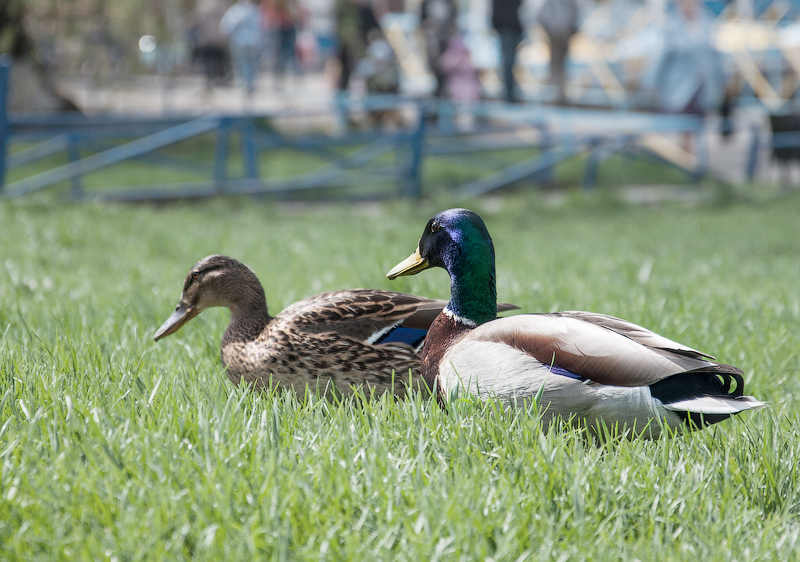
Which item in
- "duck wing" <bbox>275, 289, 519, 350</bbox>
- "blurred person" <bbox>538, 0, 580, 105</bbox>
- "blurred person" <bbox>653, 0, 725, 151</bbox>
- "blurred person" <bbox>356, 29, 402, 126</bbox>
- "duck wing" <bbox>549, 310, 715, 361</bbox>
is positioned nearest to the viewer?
"duck wing" <bbox>549, 310, 715, 361</bbox>

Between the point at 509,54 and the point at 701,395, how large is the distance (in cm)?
1451

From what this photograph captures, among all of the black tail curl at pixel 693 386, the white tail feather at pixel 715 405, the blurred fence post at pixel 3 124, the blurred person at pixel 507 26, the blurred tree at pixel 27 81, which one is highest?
the blurred person at pixel 507 26

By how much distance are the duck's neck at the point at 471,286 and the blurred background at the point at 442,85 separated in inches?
314

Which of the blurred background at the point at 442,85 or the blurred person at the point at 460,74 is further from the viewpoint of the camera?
the blurred person at the point at 460,74

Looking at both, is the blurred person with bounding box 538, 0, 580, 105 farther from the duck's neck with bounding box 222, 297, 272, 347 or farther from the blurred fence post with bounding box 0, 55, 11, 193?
the duck's neck with bounding box 222, 297, 272, 347

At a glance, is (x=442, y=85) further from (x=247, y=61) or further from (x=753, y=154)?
(x=753, y=154)

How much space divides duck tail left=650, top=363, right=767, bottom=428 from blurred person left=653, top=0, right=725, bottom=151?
11.8 metres

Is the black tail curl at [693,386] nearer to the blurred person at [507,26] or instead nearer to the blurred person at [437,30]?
the blurred person at [507,26]

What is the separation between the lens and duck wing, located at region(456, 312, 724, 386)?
2.28 meters

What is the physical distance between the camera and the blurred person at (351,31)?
51.1ft

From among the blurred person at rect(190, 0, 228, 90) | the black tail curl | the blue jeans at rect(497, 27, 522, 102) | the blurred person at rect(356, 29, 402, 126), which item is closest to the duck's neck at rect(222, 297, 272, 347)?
the black tail curl

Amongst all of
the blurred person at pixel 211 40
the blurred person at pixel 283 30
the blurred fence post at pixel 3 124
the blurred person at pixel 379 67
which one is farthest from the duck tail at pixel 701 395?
the blurred person at pixel 283 30

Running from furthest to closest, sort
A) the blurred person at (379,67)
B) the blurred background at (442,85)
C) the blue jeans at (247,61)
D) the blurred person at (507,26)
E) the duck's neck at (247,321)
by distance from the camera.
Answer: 1. the blue jeans at (247,61)
2. the blurred person at (379,67)
3. the blurred person at (507,26)
4. the blurred background at (442,85)
5. the duck's neck at (247,321)

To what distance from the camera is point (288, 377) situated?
2.89 metres
